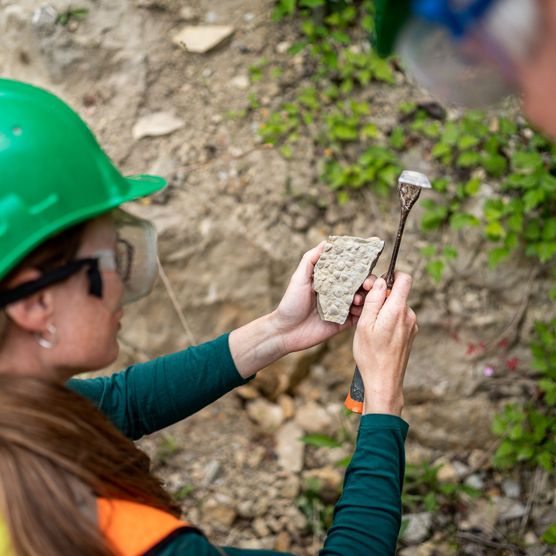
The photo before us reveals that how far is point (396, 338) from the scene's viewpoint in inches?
72.9

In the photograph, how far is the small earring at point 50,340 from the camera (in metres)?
1.51

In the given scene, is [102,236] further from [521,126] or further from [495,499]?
[521,126]

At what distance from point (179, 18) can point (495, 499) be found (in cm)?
327

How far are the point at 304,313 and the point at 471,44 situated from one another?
1.22 metres

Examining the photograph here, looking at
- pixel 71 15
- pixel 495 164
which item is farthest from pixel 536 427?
pixel 71 15

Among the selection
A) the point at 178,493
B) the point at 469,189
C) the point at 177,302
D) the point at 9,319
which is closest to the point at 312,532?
the point at 178,493

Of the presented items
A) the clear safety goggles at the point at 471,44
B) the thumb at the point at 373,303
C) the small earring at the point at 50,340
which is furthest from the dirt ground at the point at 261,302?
the clear safety goggles at the point at 471,44

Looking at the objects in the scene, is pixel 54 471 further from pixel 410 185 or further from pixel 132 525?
pixel 410 185

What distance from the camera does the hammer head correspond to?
1826 mm

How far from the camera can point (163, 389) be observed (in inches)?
83.2

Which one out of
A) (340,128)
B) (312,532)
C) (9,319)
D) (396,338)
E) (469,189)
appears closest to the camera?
(9,319)

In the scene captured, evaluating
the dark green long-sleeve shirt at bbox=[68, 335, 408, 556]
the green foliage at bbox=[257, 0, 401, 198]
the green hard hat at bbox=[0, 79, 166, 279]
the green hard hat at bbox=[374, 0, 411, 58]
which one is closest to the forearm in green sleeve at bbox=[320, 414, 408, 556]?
the dark green long-sleeve shirt at bbox=[68, 335, 408, 556]

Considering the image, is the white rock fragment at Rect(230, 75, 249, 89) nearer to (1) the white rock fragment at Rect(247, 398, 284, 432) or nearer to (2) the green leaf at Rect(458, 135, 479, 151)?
(2) the green leaf at Rect(458, 135, 479, 151)

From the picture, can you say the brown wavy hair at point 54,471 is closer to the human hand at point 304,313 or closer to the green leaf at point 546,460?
the human hand at point 304,313
